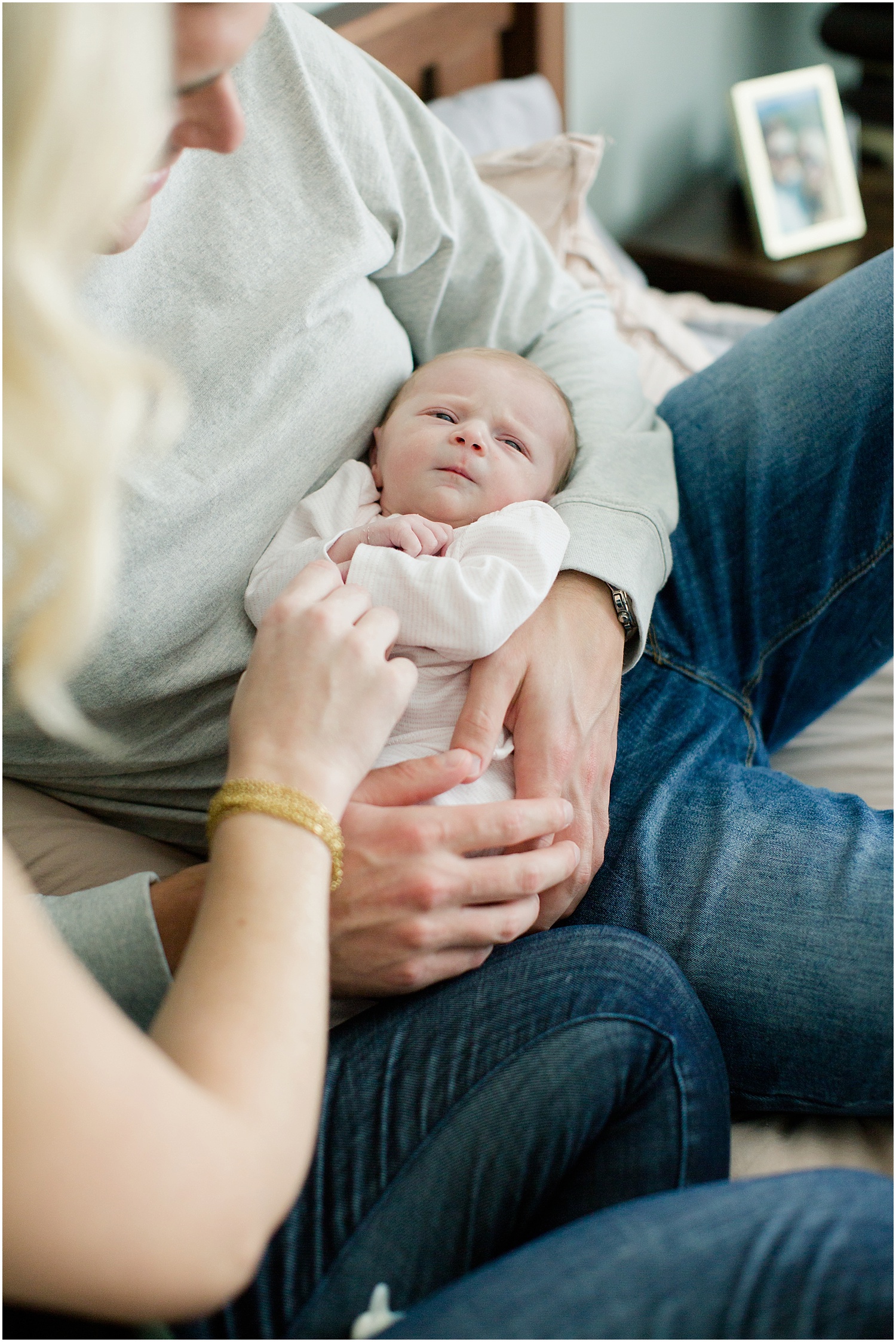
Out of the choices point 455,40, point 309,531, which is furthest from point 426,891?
point 455,40

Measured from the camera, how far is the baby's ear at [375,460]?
1.05m

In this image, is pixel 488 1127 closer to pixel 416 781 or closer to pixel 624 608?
pixel 416 781

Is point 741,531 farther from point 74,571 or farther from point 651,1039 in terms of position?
point 74,571

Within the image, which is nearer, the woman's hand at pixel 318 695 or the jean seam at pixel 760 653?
the woman's hand at pixel 318 695

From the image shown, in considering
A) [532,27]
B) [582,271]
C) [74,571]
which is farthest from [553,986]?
[532,27]

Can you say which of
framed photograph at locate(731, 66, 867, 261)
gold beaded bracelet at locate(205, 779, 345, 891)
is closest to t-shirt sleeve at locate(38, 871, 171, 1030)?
gold beaded bracelet at locate(205, 779, 345, 891)

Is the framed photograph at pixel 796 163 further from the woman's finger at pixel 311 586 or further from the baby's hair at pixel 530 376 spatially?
the woman's finger at pixel 311 586

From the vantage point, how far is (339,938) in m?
0.76

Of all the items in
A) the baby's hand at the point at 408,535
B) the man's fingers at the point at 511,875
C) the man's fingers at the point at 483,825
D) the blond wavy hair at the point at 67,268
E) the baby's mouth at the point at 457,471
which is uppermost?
the blond wavy hair at the point at 67,268

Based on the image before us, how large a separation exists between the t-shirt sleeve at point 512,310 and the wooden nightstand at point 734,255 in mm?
1206

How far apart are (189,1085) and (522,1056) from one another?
0.27m

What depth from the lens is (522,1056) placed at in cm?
72

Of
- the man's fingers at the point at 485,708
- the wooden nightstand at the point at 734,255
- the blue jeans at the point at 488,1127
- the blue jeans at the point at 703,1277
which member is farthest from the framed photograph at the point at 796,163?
the blue jeans at the point at 703,1277

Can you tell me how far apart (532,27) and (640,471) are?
1.33 m
